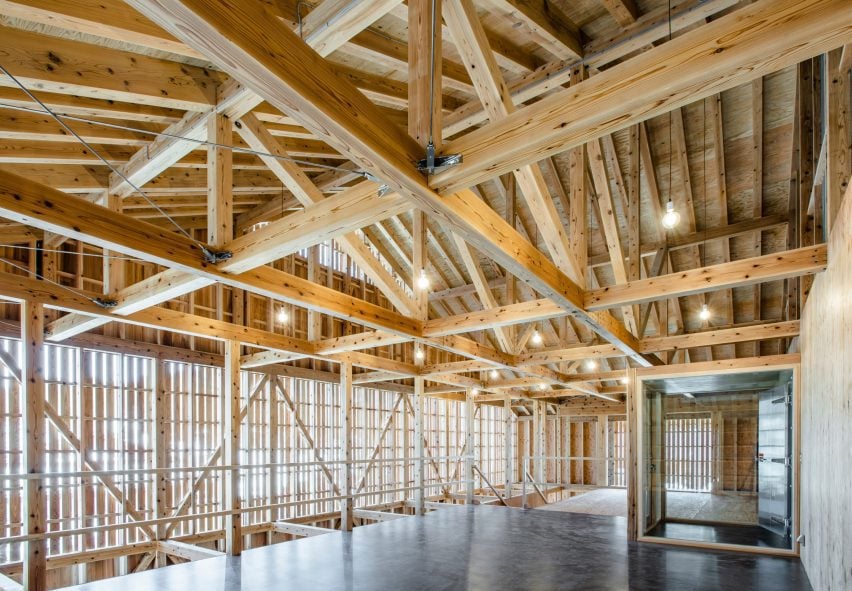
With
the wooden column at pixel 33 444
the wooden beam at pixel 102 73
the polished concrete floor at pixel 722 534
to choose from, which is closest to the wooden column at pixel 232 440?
the wooden column at pixel 33 444

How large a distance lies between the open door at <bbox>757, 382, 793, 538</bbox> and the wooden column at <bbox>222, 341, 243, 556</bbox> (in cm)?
675

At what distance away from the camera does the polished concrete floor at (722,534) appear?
22.4 feet

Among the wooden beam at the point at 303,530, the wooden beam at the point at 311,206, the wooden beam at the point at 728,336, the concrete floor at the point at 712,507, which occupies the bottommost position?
the wooden beam at the point at 303,530

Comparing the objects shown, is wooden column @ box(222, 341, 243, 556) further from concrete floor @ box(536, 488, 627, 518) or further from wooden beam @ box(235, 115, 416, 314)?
concrete floor @ box(536, 488, 627, 518)

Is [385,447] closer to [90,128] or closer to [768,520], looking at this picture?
[768,520]

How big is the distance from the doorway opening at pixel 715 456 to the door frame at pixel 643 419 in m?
0.07

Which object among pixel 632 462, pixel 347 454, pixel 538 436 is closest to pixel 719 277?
pixel 632 462

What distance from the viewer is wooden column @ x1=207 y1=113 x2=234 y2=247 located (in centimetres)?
436

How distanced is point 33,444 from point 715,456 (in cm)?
854

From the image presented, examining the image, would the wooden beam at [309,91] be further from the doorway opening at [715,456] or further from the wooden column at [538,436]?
the wooden column at [538,436]

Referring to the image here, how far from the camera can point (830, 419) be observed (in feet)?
12.9

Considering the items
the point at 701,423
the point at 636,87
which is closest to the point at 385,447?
the point at 701,423

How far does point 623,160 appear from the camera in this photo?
881 cm

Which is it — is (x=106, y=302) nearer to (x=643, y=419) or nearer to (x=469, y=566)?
(x=469, y=566)
